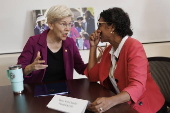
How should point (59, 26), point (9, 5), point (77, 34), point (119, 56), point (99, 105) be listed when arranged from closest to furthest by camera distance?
point (99, 105) → point (119, 56) → point (59, 26) → point (9, 5) → point (77, 34)

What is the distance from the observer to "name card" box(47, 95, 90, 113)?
2.80 feet

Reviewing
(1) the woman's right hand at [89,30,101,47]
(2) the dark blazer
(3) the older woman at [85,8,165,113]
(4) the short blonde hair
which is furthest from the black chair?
(4) the short blonde hair

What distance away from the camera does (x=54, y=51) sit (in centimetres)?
167

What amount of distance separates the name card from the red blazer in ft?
0.82

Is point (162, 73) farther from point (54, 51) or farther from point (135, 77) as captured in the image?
point (54, 51)

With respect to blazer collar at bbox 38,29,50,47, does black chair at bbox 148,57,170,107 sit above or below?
below

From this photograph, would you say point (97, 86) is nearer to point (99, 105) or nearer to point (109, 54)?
point (109, 54)

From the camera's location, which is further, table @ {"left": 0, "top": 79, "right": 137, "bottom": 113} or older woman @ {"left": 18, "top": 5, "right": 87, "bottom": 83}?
older woman @ {"left": 18, "top": 5, "right": 87, "bottom": 83}

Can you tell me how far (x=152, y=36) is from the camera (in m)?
2.29

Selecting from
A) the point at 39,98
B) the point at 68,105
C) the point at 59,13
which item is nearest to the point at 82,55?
Answer: the point at 59,13

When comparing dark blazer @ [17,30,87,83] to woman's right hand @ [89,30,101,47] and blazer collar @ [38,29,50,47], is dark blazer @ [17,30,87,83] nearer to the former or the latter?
blazer collar @ [38,29,50,47]

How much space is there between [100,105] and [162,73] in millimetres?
732

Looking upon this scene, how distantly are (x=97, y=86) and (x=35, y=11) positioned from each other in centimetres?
115

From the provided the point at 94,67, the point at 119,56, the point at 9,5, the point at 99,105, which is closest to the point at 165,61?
the point at 119,56
